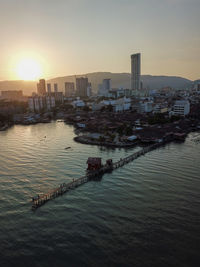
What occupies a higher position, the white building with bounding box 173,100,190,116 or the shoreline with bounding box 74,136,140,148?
the white building with bounding box 173,100,190,116

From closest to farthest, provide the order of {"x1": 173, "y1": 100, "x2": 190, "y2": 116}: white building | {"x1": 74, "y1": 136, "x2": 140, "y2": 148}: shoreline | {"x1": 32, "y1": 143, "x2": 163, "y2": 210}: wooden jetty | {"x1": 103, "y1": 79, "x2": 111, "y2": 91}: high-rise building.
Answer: {"x1": 32, "y1": 143, "x2": 163, "y2": 210}: wooden jetty, {"x1": 74, "y1": 136, "x2": 140, "y2": 148}: shoreline, {"x1": 173, "y1": 100, "x2": 190, "y2": 116}: white building, {"x1": 103, "y1": 79, "x2": 111, "y2": 91}: high-rise building

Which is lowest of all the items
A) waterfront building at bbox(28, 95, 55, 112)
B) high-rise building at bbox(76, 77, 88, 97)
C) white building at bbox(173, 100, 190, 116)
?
white building at bbox(173, 100, 190, 116)

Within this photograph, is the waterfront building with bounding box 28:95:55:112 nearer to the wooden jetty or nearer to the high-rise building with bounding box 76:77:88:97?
the wooden jetty

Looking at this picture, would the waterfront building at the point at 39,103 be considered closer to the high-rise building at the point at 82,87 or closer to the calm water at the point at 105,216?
the calm water at the point at 105,216

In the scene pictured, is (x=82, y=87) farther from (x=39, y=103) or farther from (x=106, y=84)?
(x=39, y=103)

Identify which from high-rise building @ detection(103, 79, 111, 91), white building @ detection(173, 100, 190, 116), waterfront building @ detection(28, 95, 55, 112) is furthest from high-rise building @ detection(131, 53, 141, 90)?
white building @ detection(173, 100, 190, 116)

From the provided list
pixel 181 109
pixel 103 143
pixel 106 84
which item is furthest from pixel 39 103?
pixel 106 84

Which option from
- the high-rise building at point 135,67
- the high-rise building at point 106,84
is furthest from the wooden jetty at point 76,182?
the high-rise building at point 106,84

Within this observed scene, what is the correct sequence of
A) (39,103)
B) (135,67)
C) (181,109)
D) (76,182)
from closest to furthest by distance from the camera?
(76,182) < (181,109) < (39,103) < (135,67)

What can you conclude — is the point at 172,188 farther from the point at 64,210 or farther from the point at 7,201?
the point at 7,201
